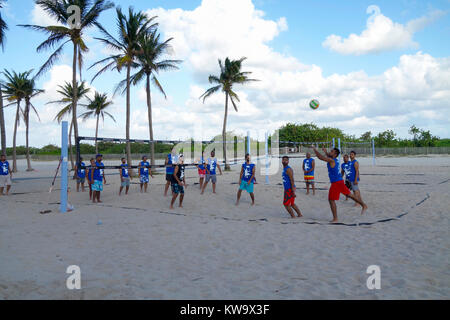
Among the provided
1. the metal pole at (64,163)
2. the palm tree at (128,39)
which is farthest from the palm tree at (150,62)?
the metal pole at (64,163)

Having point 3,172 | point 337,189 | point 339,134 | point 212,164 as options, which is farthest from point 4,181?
point 339,134

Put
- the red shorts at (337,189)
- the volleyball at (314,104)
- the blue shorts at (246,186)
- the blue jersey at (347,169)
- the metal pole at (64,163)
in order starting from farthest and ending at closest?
the volleyball at (314,104)
the blue shorts at (246,186)
the blue jersey at (347,169)
the metal pole at (64,163)
the red shorts at (337,189)

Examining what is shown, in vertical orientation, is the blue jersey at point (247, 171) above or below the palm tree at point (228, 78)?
below

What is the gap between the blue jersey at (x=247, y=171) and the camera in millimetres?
8766

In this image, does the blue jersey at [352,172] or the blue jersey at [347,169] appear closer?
the blue jersey at [352,172]

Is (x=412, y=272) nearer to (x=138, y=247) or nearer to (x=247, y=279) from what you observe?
(x=247, y=279)

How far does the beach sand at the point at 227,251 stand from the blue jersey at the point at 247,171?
35.7 inches

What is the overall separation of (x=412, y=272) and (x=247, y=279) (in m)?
1.95

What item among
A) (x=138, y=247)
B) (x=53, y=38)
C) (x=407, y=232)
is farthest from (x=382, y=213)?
(x=53, y=38)

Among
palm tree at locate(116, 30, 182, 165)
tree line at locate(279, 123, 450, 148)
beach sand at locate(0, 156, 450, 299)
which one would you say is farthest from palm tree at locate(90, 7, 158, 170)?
tree line at locate(279, 123, 450, 148)

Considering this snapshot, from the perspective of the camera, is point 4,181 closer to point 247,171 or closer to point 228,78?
point 247,171

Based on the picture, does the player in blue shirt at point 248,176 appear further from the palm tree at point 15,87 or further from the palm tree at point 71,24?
the palm tree at point 15,87

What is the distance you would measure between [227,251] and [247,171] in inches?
165

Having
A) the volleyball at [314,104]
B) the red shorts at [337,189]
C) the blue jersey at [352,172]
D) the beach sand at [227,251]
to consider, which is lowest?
the beach sand at [227,251]
